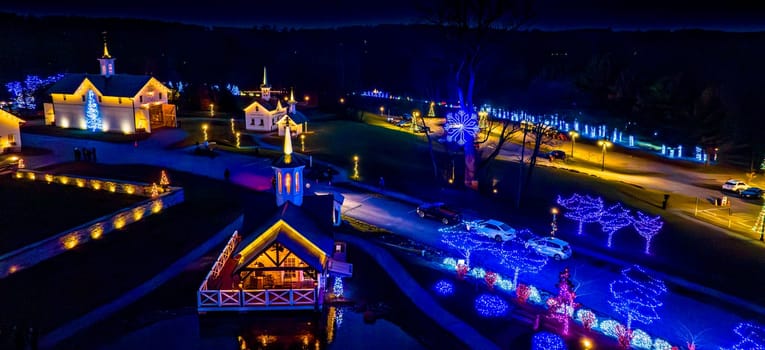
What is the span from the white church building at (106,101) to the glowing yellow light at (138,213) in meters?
27.5

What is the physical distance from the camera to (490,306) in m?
19.2

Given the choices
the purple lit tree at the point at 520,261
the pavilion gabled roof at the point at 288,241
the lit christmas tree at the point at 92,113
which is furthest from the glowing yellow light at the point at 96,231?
the lit christmas tree at the point at 92,113

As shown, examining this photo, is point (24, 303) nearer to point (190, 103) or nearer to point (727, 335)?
point (727, 335)

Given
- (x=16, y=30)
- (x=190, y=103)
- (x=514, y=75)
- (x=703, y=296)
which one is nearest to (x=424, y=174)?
(x=703, y=296)

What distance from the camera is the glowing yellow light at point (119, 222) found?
2586cm

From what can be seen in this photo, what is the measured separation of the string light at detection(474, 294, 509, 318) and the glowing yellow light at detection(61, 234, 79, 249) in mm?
17316

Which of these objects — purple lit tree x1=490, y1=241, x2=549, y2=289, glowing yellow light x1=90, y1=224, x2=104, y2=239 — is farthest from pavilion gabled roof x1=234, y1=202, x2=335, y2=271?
glowing yellow light x1=90, y1=224, x2=104, y2=239

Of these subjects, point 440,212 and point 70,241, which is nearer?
point 70,241

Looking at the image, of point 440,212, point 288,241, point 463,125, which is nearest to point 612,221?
point 440,212

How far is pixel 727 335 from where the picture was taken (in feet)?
57.2

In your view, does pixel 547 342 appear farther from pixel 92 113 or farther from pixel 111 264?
pixel 92 113

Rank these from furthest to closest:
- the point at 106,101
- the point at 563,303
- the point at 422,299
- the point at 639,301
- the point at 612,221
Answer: the point at 106,101 < the point at 612,221 < the point at 422,299 < the point at 563,303 < the point at 639,301

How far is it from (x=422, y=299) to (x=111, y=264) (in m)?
12.7

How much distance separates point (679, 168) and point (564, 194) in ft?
64.6
